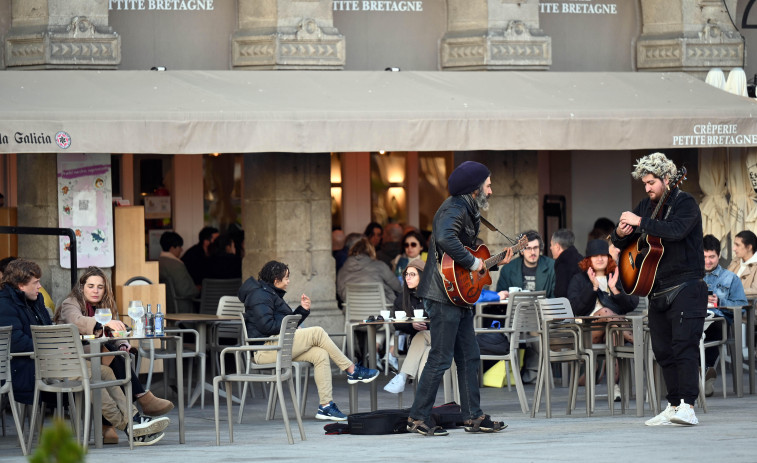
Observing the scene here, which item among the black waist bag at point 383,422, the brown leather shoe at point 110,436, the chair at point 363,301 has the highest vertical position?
the chair at point 363,301

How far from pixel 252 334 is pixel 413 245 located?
5143 millimetres

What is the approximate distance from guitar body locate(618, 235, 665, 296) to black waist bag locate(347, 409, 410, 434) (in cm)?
172

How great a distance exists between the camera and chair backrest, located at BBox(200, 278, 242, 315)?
1521 centimetres

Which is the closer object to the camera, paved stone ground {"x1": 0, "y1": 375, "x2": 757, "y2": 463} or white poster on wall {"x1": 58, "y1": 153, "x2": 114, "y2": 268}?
paved stone ground {"x1": 0, "y1": 375, "x2": 757, "y2": 463}

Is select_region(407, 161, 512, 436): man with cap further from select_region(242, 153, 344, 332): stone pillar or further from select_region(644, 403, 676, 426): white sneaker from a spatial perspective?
select_region(242, 153, 344, 332): stone pillar

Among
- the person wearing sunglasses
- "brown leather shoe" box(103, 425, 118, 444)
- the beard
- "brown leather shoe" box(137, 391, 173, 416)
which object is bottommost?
"brown leather shoe" box(103, 425, 118, 444)

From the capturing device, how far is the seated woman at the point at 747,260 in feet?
45.1

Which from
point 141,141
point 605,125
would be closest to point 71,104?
point 141,141

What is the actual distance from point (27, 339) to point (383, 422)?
95.5 inches

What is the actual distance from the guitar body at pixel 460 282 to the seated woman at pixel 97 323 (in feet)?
7.32

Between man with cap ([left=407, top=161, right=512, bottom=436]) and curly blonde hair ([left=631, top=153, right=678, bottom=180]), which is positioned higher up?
curly blonde hair ([left=631, top=153, right=678, bottom=180])

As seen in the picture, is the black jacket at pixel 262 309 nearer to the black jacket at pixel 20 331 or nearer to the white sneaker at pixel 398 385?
the white sneaker at pixel 398 385

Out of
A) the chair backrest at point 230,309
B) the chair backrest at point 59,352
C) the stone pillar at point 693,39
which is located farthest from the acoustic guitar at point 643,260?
the stone pillar at point 693,39

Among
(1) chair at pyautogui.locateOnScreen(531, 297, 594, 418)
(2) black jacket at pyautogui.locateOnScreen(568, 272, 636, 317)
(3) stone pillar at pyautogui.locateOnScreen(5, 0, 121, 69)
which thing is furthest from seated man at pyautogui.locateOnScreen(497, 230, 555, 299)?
(3) stone pillar at pyautogui.locateOnScreen(5, 0, 121, 69)
